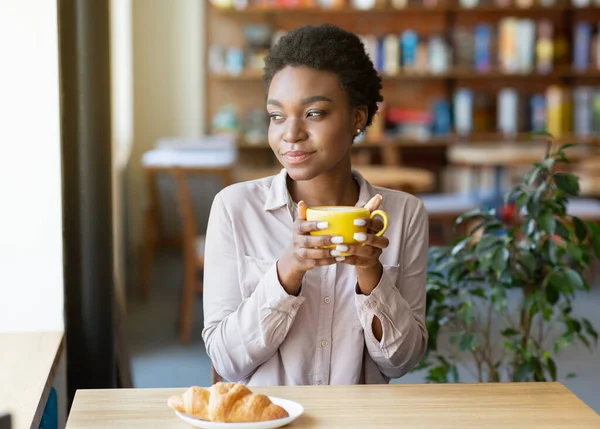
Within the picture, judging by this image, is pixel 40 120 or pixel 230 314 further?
pixel 40 120

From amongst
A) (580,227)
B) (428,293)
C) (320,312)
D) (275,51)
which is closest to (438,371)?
(428,293)

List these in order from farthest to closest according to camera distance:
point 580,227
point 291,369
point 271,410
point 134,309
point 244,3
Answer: point 244,3 < point 134,309 < point 580,227 < point 291,369 < point 271,410

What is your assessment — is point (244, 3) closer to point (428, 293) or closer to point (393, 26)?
point (393, 26)

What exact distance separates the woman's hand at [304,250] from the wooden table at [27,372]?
1.50 ft

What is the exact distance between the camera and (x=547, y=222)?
2.13 metres

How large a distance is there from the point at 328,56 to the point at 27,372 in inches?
30.6

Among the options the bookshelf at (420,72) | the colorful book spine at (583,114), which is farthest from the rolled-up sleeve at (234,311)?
the colorful book spine at (583,114)

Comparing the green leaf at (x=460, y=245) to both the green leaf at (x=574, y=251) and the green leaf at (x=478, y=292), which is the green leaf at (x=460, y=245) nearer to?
the green leaf at (x=478, y=292)

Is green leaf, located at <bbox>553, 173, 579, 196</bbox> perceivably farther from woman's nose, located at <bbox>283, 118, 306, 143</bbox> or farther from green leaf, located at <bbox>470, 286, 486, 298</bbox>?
woman's nose, located at <bbox>283, 118, 306, 143</bbox>

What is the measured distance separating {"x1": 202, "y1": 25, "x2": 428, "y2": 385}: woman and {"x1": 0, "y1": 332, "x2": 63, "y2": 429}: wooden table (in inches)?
11.8

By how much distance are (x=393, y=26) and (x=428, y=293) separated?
4.70 metres

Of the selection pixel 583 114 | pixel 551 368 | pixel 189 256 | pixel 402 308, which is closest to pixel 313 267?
pixel 402 308

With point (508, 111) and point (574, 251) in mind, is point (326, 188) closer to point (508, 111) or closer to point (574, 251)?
point (574, 251)

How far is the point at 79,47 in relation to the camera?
2.00 m
